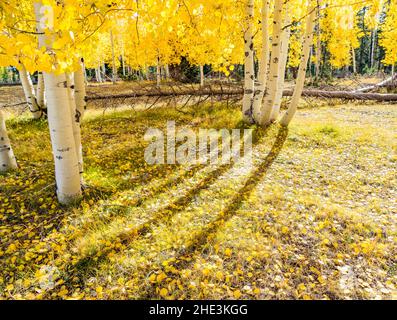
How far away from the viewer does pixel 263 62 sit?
25.6ft

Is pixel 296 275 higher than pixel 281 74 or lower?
lower

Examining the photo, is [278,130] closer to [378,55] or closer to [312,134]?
[312,134]

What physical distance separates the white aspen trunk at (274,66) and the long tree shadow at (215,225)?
6.62 ft

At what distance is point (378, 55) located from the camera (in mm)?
37750

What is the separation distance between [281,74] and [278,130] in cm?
184

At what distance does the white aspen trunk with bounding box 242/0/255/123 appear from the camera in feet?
24.5

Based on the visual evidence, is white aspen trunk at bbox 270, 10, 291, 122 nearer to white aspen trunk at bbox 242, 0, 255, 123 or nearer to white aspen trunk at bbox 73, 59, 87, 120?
white aspen trunk at bbox 242, 0, 255, 123

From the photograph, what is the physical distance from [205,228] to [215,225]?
169mm

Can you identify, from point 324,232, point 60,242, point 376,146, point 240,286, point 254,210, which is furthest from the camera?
point 376,146

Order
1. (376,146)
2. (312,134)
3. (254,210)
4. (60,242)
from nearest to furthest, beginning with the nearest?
1. (60,242)
2. (254,210)
3. (376,146)
4. (312,134)

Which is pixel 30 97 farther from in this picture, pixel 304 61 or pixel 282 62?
pixel 304 61

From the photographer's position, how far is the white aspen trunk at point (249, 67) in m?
7.46

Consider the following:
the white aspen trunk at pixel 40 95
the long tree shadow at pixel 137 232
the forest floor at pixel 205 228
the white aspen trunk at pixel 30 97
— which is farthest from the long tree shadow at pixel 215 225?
the white aspen trunk at pixel 30 97

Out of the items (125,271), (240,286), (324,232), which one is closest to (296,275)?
(240,286)
